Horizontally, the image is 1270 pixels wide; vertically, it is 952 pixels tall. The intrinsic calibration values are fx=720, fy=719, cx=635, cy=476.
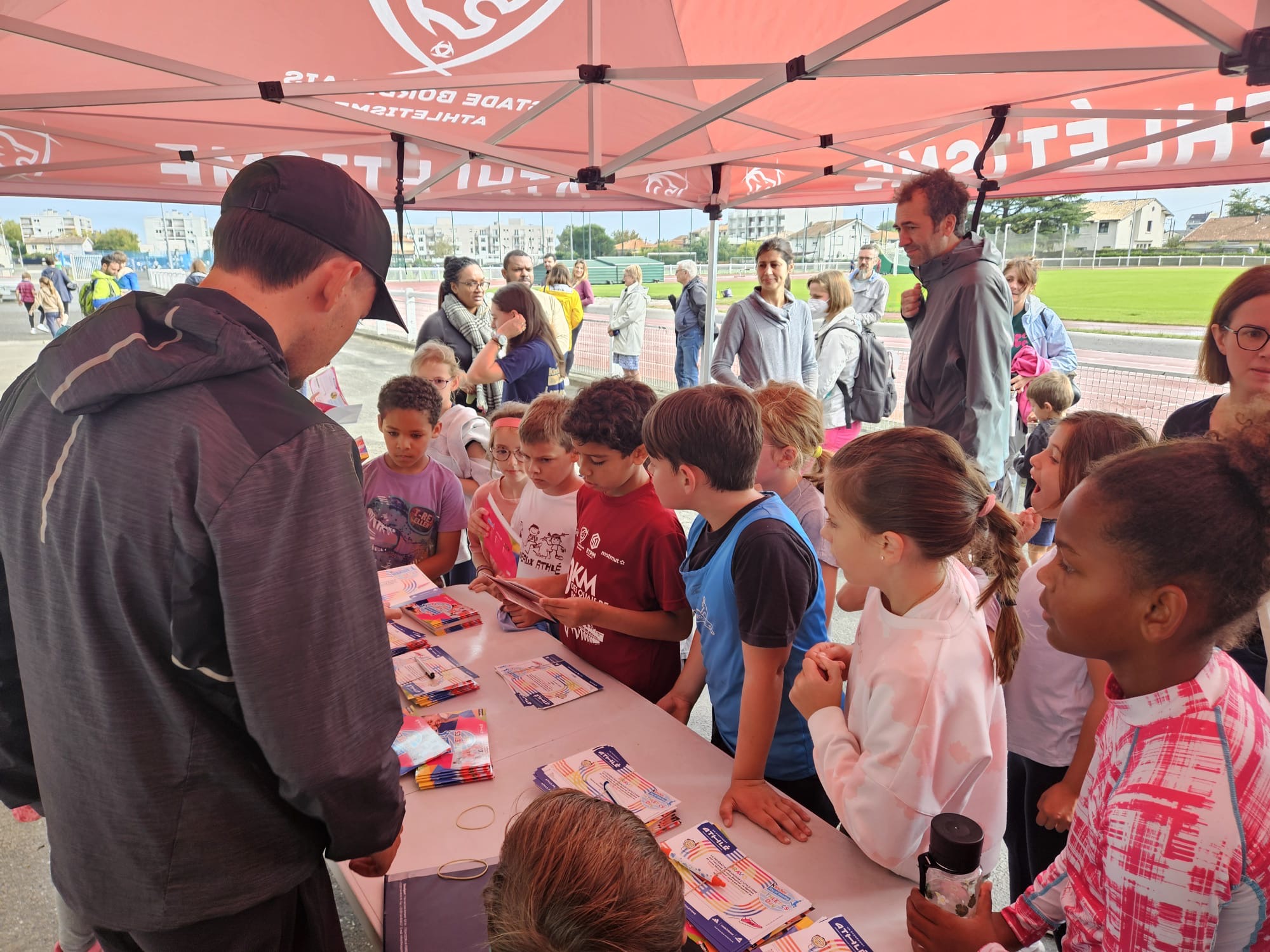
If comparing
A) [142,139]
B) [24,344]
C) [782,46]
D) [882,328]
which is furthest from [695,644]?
[882,328]

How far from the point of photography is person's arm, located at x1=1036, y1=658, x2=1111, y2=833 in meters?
1.52

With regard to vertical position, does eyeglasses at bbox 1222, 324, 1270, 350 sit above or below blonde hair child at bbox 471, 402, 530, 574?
above

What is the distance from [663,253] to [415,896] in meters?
9.36

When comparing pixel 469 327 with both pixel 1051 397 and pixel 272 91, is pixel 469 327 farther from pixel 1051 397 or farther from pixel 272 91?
A: pixel 1051 397

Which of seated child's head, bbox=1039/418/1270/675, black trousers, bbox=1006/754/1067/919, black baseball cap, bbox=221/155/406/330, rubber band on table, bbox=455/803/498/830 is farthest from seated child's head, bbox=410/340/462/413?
seated child's head, bbox=1039/418/1270/675

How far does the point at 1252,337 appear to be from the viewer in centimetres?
193

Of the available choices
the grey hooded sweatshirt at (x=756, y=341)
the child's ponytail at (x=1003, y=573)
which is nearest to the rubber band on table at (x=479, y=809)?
the child's ponytail at (x=1003, y=573)

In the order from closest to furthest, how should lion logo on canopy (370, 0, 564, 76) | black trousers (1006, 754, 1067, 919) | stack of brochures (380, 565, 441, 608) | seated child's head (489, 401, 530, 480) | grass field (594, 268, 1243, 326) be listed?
black trousers (1006, 754, 1067, 919) → stack of brochures (380, 565, 441, 608) → seated child's head (489, 401, 530, 480) → lion logo on canopy (370, 0, 564, 76) → grass field (594, 268, 1243, 326)

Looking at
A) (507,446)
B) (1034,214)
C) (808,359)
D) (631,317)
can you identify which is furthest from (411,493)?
(1034,214)

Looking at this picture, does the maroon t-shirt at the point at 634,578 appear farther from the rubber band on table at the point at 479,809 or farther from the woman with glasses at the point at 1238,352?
the woman with glasses at the point at 1238,352

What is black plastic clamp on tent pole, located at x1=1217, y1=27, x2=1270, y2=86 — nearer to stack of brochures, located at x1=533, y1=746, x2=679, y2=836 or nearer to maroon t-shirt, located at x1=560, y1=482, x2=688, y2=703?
maroon t-shirt, located at x1=560, y1=482, x2=688, y2=703

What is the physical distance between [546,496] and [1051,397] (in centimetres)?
292

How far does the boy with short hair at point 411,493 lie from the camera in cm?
273

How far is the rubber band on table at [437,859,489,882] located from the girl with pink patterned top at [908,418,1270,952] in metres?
0.69
